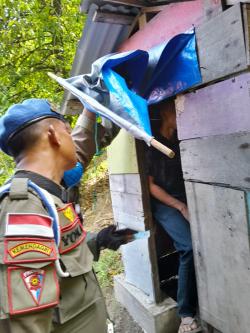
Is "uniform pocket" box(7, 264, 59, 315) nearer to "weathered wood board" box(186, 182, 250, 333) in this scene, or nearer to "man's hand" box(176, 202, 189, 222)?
"weathered wood board" box(186, 182, 250, 333)

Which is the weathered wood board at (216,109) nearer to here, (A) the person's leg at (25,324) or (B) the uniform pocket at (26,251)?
(B) the uniform pocket at (26,251)

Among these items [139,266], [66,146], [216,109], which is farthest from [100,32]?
[139,266]

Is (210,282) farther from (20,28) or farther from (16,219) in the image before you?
(20,28)

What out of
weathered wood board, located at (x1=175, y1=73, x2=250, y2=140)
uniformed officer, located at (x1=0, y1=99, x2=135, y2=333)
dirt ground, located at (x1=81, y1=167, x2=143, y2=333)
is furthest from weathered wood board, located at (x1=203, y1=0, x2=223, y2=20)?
dirt ground, located at (x1=81, y1=167, x2=143, y2=333)

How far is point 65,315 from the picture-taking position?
1.41 m

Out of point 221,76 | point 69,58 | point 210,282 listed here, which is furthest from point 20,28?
point 210,282

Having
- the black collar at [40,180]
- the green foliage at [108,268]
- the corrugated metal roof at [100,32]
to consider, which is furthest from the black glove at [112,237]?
the green foliage at [108,268]

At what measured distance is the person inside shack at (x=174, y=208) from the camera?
333 cm

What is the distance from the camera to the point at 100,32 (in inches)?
145

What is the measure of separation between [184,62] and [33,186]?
173 cm

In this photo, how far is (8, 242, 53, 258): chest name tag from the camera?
1.16 m

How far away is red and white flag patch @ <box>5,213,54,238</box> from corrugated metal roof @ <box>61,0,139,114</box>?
252cm

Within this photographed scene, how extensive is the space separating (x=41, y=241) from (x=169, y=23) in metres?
2.49

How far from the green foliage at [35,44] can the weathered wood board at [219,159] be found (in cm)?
501
